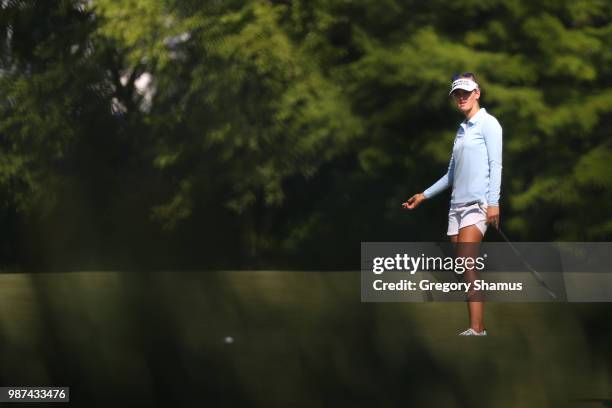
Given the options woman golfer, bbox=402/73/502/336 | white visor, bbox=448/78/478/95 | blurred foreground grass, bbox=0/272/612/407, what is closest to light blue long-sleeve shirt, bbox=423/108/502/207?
woman golfer, bbox=402/73/502/336

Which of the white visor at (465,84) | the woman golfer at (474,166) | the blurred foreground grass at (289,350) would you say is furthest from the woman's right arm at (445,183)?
the blurred foreground grass at (289,350)

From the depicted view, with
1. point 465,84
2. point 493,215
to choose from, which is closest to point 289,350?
point 493,215

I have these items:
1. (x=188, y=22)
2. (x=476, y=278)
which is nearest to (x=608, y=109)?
(x=188, y=22)

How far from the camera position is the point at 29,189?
659 inches

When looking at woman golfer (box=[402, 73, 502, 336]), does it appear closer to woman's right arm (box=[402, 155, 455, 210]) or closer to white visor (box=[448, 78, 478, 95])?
white visor (box=[448, 78, 478, 95])

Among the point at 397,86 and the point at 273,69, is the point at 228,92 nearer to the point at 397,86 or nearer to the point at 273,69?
the point at 273,69

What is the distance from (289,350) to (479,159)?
65.6 inches

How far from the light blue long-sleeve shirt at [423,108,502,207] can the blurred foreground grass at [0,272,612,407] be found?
642mm

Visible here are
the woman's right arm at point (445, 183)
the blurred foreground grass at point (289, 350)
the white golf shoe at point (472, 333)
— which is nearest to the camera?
the blurred foreground grass at point (289, 350)

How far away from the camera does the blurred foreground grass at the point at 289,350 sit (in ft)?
14.3

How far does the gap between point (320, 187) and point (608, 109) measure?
4.59m

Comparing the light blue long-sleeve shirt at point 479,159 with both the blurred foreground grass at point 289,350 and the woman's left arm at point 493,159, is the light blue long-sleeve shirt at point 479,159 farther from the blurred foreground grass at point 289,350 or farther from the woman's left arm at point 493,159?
the blurred foreground grass at point 289,350

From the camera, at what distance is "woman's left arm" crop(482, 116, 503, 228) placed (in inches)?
244

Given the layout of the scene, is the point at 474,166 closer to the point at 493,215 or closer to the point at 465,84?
the point at 493,215
